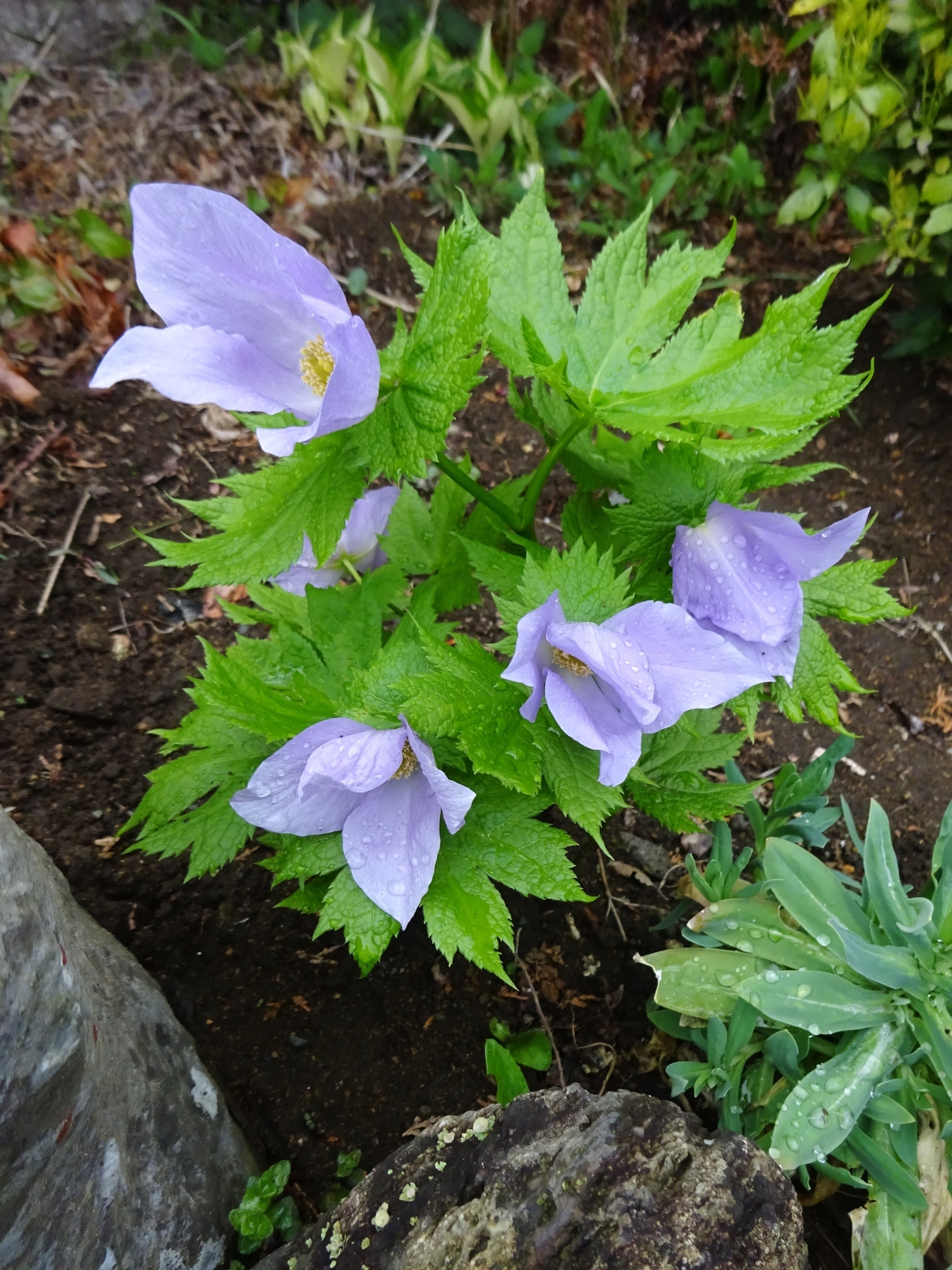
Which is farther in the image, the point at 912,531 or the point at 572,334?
the point at 912,531

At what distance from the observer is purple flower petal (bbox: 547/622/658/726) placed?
0.98 meters

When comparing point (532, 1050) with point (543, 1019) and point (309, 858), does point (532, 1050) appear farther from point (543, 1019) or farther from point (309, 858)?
point (309, 858)

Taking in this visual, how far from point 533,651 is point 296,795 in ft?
1.31

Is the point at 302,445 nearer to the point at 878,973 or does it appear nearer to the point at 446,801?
the point at 446,801

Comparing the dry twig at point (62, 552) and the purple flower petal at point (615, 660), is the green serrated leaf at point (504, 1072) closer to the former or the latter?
the purple flower petal at point (615, 660)

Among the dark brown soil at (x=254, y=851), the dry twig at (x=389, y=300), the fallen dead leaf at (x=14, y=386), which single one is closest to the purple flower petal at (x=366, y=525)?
the dark brown soil at (x=254, y=851)

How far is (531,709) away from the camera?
42.2 inches

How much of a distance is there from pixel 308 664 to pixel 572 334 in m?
0.65

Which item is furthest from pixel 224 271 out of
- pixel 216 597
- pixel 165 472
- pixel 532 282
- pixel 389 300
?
pixel 389 300

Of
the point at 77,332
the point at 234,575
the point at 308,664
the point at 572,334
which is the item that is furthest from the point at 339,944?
the point at 77,332

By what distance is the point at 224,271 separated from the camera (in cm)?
94

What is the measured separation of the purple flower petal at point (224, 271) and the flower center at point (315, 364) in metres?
0.02

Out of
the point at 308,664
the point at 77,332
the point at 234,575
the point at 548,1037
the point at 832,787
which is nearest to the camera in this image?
the point at 234,575

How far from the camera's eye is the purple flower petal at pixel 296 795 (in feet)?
3.63
